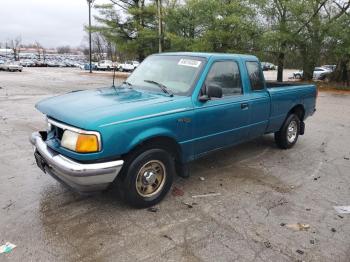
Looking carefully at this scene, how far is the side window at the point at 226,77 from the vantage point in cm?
471

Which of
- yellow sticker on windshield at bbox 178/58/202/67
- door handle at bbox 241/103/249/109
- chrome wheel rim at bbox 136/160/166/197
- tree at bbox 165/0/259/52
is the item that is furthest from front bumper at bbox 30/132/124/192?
tree at bbox 165/0/259/52

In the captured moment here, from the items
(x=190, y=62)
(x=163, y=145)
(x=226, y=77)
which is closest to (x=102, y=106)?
(x=163, y=145)

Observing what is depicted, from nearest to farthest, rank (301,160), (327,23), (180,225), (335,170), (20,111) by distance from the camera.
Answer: (180,225), (335,170), (301,160), (20,111), (327,23)

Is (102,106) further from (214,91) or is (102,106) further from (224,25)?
(224,25)

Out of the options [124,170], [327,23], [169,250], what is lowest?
[169,250]

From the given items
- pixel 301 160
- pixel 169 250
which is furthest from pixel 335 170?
pixel 169 250

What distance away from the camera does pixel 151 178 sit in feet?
13.4

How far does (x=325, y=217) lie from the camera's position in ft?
13.0

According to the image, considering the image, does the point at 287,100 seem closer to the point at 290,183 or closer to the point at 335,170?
the point at 335,170

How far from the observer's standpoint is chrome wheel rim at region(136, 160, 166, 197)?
13.0ft

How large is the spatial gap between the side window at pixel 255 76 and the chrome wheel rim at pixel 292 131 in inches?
58.5

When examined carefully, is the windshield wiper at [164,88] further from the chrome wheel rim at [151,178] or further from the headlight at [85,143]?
the headlight at [85,143]

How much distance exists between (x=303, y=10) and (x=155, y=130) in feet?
72.5

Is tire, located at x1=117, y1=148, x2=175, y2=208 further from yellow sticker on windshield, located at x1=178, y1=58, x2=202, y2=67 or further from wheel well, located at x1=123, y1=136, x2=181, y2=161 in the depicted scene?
yellow sticker on windshield, located at x1=178, y1=58, x2=202, y2=67
